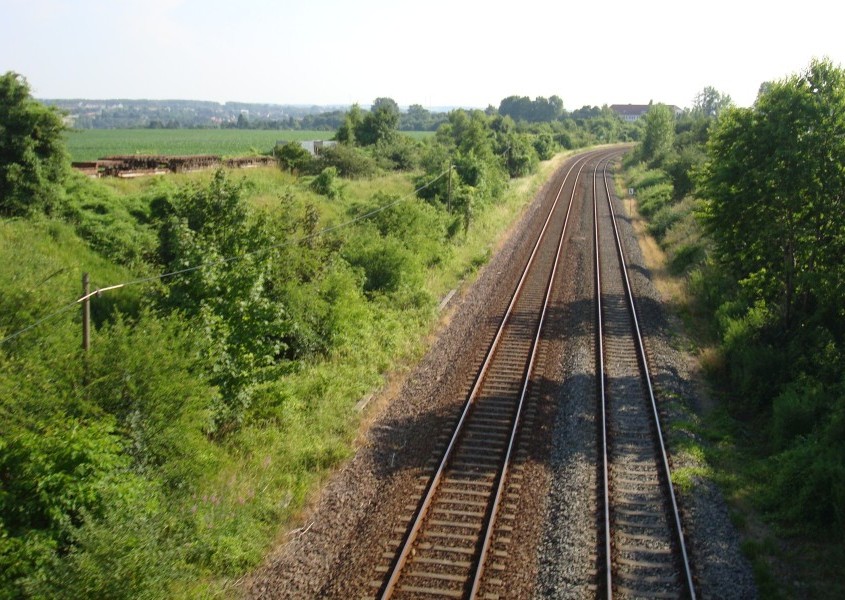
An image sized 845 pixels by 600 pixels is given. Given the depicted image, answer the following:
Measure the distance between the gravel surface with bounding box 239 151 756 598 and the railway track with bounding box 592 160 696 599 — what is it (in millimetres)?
242

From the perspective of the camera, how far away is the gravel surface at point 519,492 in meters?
9.16

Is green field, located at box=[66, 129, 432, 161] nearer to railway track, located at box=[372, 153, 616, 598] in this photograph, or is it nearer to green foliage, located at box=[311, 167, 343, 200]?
green foliage, located at box=[311, 167, 343, 200]

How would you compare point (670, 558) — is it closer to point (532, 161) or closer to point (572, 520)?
point (572, 520)

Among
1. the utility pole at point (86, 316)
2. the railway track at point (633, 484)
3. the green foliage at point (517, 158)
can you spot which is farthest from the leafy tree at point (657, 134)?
the utility pole at point (86, 316)

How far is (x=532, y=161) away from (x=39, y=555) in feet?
195

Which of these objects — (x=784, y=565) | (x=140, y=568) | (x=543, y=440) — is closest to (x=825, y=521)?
(x=784, y=565)

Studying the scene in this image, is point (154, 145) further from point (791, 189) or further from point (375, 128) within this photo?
point (791, 189)

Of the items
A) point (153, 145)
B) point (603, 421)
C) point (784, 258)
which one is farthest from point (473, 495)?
point (153, 145)

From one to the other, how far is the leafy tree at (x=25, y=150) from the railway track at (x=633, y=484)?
1623 cm

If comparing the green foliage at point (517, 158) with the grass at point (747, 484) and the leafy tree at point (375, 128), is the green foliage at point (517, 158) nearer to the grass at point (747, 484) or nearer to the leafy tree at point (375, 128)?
the leafy tree at point (375, 128)

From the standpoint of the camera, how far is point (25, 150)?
61.5 feet

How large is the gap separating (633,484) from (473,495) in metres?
2.78

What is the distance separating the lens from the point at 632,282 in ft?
82.3

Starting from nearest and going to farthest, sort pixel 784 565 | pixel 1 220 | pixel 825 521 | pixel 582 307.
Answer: pixel 784 565 < pixel 825 521 < pixel 1 220 < pixel 582 307
